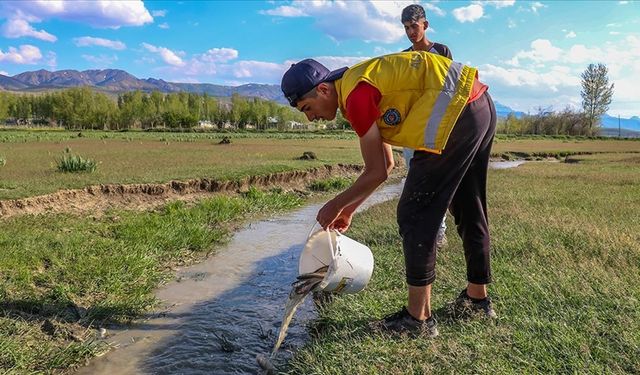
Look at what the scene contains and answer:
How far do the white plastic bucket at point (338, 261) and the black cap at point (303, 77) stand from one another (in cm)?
100

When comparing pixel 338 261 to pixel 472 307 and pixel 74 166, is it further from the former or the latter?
pixel 74 166

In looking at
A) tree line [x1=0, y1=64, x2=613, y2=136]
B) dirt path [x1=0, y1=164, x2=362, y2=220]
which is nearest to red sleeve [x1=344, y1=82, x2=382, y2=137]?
dirt path [x1=0, y1=164, x2=362, y2=220]

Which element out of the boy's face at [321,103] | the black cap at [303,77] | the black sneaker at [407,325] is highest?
the black cap at [303,77]

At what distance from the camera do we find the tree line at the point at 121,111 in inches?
3708

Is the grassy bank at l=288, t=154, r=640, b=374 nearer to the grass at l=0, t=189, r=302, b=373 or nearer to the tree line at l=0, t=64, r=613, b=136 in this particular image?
the grass at l=0, t=189, r=302, b=373

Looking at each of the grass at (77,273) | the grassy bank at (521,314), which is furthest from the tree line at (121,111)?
the grassy bank at (521,314)

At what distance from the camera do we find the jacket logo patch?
2.91m

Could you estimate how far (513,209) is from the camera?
8.23 meters

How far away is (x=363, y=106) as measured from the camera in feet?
9.23

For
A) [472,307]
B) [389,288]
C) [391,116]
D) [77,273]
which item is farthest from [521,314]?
[77,273]

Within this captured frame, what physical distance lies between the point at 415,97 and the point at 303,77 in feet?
2.31

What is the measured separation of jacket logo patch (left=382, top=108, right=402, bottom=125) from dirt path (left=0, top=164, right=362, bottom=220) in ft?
23.7

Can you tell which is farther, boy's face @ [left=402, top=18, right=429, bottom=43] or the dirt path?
the dirt path

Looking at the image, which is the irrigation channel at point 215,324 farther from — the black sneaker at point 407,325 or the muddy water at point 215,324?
the black sneaker at point 407,325
